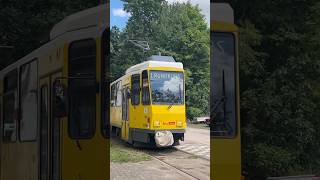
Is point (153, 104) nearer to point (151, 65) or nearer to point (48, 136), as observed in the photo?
point (151, 65)

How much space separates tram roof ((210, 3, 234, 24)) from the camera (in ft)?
12.6

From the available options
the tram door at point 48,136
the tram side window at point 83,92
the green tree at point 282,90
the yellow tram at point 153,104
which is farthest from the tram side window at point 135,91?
the green tree at point 282,90

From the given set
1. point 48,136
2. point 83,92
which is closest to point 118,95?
point 83,92

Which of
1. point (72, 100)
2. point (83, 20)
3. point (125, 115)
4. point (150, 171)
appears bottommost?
point (150, 171)

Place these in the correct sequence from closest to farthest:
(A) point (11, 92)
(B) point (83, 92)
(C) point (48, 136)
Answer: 1. (B) point (83, 92)
2. (C) point (48, 136)
3. (A) point (11, 92)

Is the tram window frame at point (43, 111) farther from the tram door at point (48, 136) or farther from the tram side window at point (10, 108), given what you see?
the tram side window at point (10, 108)

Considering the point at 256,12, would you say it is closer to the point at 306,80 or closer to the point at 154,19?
the point at 306,80

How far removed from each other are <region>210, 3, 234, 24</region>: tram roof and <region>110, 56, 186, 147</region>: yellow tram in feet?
1.86

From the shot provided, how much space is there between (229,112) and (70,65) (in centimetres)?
124

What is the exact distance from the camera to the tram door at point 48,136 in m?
3.86

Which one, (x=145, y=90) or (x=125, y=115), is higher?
(x=145, y=90)

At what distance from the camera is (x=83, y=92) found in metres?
3.76

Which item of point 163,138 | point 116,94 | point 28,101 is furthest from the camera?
point 28,101

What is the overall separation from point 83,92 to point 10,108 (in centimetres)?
115
